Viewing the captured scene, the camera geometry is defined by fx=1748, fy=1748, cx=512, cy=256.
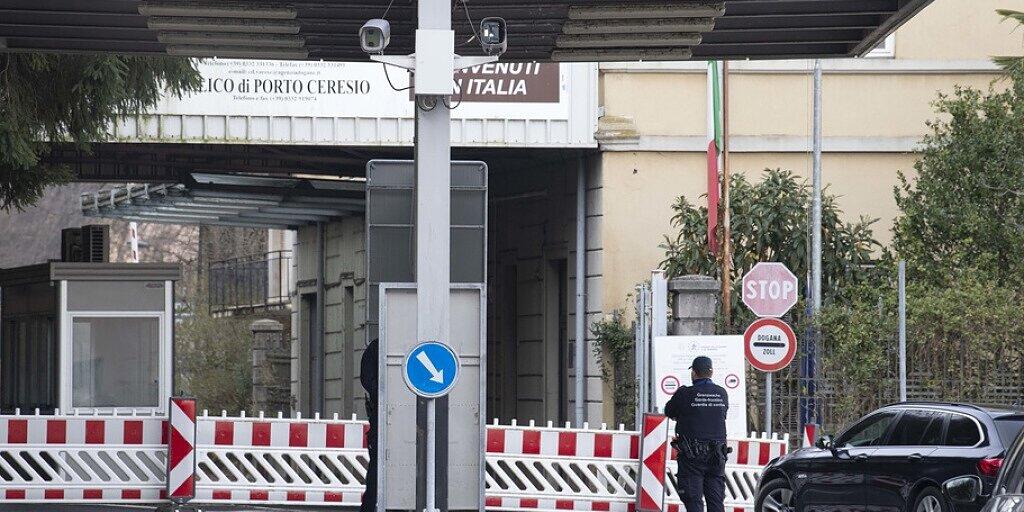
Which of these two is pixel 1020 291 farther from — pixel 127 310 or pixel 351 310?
pixel 351 310

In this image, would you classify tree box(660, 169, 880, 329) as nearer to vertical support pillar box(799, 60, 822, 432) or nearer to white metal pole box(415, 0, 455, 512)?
vertical support pillar box(799, 60, 822, 432)

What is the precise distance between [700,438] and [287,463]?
212 inches

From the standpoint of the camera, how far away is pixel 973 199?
22.8 meters

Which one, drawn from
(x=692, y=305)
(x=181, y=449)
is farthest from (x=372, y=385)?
(x=692, y=305)

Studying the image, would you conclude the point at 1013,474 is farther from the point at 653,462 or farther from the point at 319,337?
the point at 319,337

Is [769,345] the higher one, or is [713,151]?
[713,151]

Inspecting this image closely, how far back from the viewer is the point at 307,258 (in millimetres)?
38406

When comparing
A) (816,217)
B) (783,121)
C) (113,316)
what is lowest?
(113,316)

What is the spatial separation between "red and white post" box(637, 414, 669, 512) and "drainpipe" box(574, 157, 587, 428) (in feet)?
26.4

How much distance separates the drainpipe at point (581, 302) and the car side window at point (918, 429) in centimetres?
1077

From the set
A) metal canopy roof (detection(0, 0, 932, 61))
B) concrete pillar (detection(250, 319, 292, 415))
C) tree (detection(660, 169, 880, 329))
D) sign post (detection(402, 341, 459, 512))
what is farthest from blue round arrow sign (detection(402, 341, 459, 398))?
concrete pillar (detection(250, 319, 292, 415))

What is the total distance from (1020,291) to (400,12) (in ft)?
33.5

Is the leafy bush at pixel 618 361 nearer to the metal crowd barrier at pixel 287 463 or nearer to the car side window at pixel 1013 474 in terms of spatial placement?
the metal crowd barrier at pixel 287 463

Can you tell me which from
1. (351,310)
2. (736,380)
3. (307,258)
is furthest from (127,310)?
(307,258)
